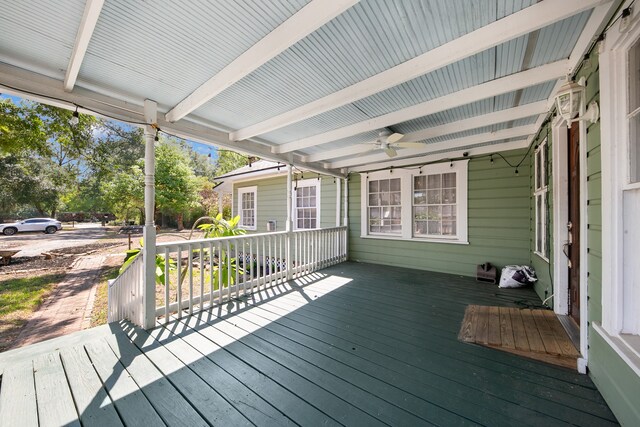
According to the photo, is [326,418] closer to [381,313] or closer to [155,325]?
[381,313]

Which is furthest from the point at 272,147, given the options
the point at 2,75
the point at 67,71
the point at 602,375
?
the point at 602,375

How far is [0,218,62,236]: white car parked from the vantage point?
1614 cm

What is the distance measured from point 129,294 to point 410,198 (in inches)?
206

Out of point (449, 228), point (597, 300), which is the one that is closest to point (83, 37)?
point (597, 300)

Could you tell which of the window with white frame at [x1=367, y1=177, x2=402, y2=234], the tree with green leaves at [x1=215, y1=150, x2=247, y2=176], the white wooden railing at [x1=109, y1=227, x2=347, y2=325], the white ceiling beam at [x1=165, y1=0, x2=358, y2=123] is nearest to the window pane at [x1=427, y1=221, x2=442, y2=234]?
the window with white frame at [x1=367, y1=177, x2=402, y2=234]

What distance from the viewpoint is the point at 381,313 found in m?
3.16

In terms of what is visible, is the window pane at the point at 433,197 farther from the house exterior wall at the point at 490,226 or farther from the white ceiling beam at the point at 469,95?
the white ceiling beam at the point at 469,95

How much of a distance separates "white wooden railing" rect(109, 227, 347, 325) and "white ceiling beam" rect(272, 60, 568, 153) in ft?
7.49

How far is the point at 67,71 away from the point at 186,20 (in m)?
1.37

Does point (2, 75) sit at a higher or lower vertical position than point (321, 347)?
higher

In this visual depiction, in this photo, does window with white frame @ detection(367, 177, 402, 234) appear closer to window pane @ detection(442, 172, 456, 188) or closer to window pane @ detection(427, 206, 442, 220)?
window pane @ detection(427, 206, 442, 220)

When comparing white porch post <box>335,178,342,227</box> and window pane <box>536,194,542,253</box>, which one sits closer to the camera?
window pane <box>536,194,542,253</box>

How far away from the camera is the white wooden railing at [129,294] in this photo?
2.92 m

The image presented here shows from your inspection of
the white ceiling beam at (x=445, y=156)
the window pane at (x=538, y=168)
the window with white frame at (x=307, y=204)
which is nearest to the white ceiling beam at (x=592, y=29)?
the window pane at (x=538, y=168)
